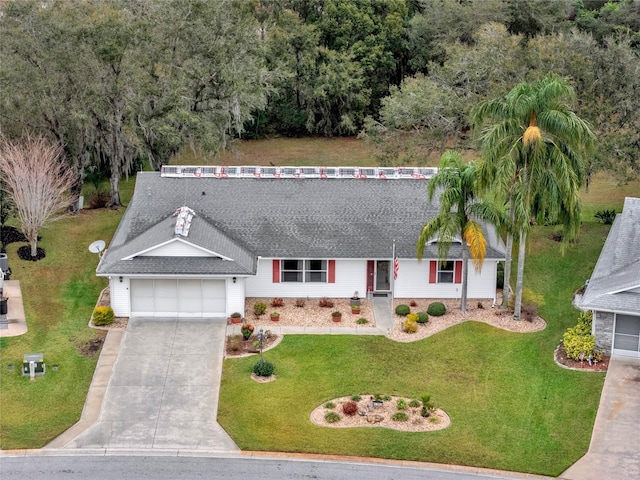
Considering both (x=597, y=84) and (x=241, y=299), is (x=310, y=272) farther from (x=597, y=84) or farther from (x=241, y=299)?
(x=597, y=84)

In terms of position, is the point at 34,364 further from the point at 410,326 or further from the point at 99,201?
the point at 99,201

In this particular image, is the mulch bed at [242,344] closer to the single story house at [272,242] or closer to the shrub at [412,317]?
the single story house at [272,242]

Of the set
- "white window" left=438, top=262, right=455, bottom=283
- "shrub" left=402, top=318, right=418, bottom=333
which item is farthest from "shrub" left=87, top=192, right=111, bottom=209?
"shrub" left=402, top=318, right=418, bottom=333

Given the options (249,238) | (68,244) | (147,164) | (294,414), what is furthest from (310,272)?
(147,164)

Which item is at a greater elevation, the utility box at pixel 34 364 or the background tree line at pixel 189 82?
the background tree line at pixel 189 82

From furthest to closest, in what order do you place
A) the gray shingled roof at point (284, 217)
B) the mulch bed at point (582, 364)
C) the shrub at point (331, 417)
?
the gray shingled roof at point (284, 217) < the mulch bed at point (582, 364) < the shrub at point (331, 417)

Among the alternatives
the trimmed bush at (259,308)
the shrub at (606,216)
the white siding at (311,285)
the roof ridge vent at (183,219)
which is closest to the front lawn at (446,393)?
the trimmed bush at (259,308)

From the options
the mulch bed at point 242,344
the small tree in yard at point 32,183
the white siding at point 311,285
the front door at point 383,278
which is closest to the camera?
the mulch bed at point 242,344
